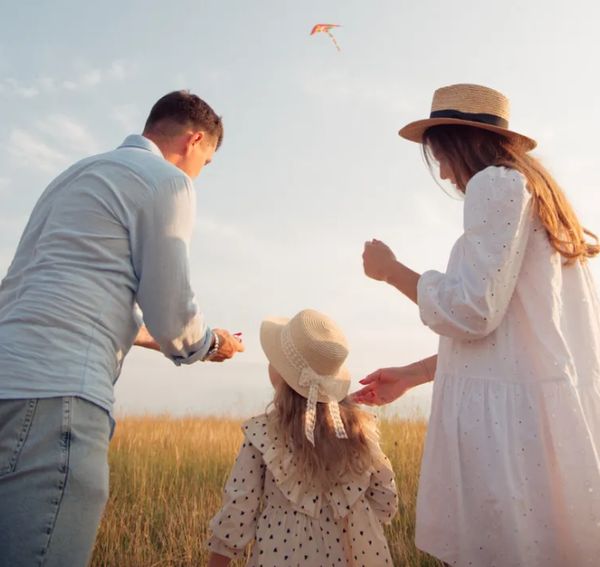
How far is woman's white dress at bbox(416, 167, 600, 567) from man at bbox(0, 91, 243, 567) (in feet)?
2.87

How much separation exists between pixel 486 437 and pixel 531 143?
47.4 inches

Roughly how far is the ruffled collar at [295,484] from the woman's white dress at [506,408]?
75 cm

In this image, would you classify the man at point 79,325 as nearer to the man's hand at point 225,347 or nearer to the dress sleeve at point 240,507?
the man's hand at point 225,347

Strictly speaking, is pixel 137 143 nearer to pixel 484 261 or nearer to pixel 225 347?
pixel 225 347

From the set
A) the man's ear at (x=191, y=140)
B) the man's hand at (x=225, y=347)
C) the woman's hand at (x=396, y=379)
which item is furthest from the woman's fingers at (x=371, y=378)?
the man's ear at (x=191, y=140)

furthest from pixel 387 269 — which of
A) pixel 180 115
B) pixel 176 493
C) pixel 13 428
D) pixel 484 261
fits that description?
pixel 176 493

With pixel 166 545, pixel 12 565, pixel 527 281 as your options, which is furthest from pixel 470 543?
pixel 166 545

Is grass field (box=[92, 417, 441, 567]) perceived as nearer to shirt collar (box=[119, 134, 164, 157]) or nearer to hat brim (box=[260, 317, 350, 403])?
hat brim (box=[260, 317, 350, 403])

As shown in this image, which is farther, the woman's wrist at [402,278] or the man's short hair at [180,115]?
the man's short hair at [180,115]

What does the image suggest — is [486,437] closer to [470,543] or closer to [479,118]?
[470,543]

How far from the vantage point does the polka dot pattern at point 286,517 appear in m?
3.21

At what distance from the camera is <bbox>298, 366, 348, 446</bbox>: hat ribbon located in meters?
3.25

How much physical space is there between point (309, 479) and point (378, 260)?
1042 millimetres

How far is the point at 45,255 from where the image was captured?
246 cm
